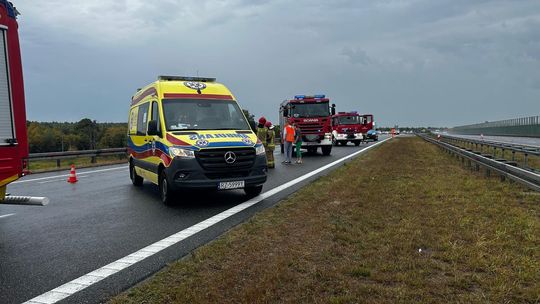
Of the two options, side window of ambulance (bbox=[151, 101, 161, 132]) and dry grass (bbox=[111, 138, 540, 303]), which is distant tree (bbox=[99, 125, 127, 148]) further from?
dry grass (bbox=[111, 138, 540, 303])

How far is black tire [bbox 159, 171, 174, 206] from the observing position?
8228mm

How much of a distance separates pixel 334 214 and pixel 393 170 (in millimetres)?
7413

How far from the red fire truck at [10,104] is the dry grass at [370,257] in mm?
3059

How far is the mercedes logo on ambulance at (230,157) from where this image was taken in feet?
26.7

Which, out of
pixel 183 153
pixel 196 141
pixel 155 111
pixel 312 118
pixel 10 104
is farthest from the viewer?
A: pixel 312 118

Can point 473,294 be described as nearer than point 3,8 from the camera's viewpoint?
Yes

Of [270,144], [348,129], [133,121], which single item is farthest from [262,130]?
[348,129]

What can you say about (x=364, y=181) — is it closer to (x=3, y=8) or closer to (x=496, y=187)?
(x=496, y=187)

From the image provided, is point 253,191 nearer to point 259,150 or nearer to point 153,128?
point 259,150

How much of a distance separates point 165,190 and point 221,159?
1320 mm

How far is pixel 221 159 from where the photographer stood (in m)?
8.11

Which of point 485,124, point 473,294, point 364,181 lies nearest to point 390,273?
point 473,294

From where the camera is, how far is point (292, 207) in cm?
779

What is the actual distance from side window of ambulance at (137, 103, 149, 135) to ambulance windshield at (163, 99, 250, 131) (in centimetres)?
124
